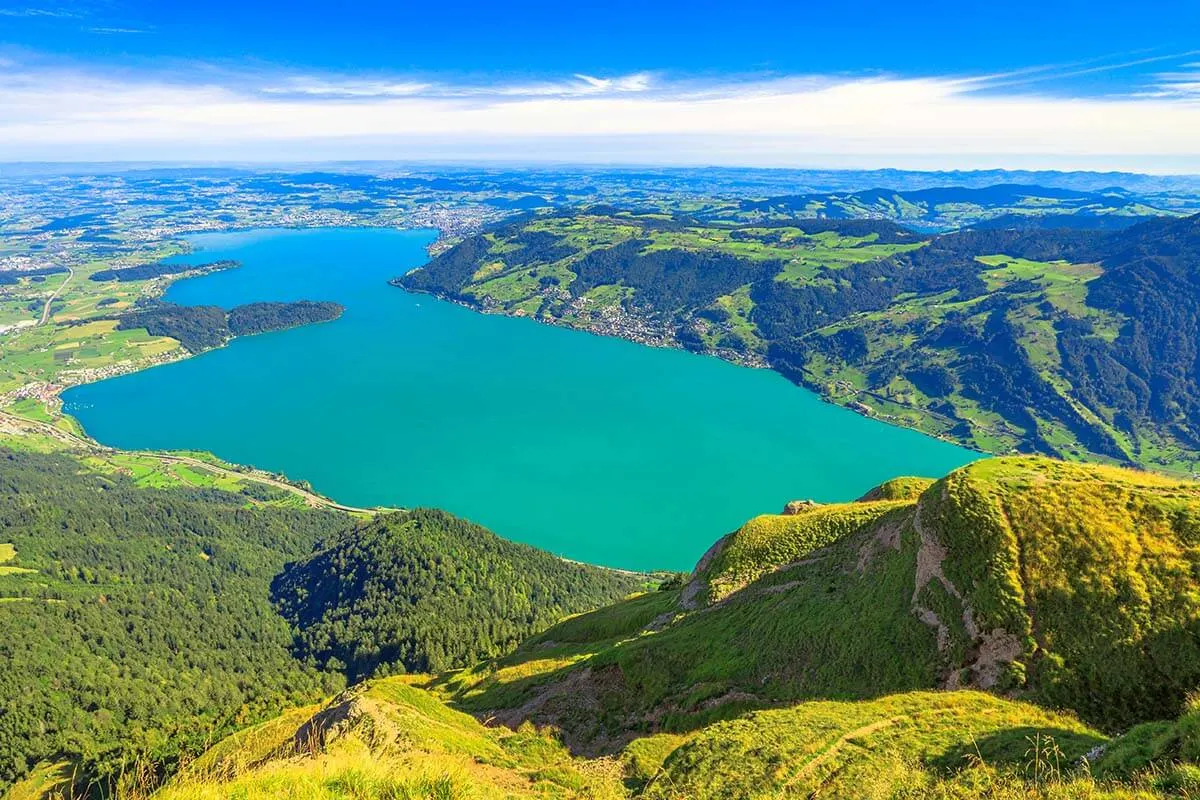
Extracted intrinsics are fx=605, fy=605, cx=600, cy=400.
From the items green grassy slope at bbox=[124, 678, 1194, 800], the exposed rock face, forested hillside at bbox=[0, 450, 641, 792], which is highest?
green grassy slope at bbox=[124, 678, 1194, 800]

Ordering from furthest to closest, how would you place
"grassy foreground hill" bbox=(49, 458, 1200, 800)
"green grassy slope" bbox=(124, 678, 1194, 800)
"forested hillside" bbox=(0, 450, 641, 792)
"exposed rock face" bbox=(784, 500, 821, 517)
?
"forested hillside" bbox=(0, 450, 641, 792)
"exposed rock face" bbox=(784, 500, 821, 517)
"grassy foreground hill" bbox=(49, 458, 1200, 800)
"green grassy slope" bbox=(124, 678, 1194, 800)

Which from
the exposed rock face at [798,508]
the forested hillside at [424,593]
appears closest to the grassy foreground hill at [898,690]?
the exposed rock face at [798,508]

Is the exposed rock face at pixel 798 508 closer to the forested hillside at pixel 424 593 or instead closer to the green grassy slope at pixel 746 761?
the green grassy slope at pixel 746 761

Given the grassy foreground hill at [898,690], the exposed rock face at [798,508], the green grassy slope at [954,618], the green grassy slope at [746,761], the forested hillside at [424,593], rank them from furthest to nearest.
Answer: the forested hillside at [424,593] < the exposed rock face at [798,508] < the green grassy slope at [954,618] < the grassy foreground hill at [898,690] < the green grassy slope at [746,761]

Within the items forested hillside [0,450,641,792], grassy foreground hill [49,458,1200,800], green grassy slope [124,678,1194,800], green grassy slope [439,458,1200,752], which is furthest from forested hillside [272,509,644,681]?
green grassy slope [124,678,1194,800]

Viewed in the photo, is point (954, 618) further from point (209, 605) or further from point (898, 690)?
point (209, 605)

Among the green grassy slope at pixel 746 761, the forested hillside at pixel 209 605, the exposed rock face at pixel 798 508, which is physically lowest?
the forested hillside at pixel 209 605

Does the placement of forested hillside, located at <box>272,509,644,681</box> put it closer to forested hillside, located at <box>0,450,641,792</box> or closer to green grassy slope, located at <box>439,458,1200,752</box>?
forested hillside, located at <box>0,450,641,792</box>

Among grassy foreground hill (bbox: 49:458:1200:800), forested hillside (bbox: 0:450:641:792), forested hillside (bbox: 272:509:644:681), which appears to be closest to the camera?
grassy foreground hill (bbox: 49:458:1200:800)

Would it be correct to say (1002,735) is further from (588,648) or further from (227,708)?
(227,708)

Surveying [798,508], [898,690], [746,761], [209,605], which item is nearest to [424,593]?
[209,605]
